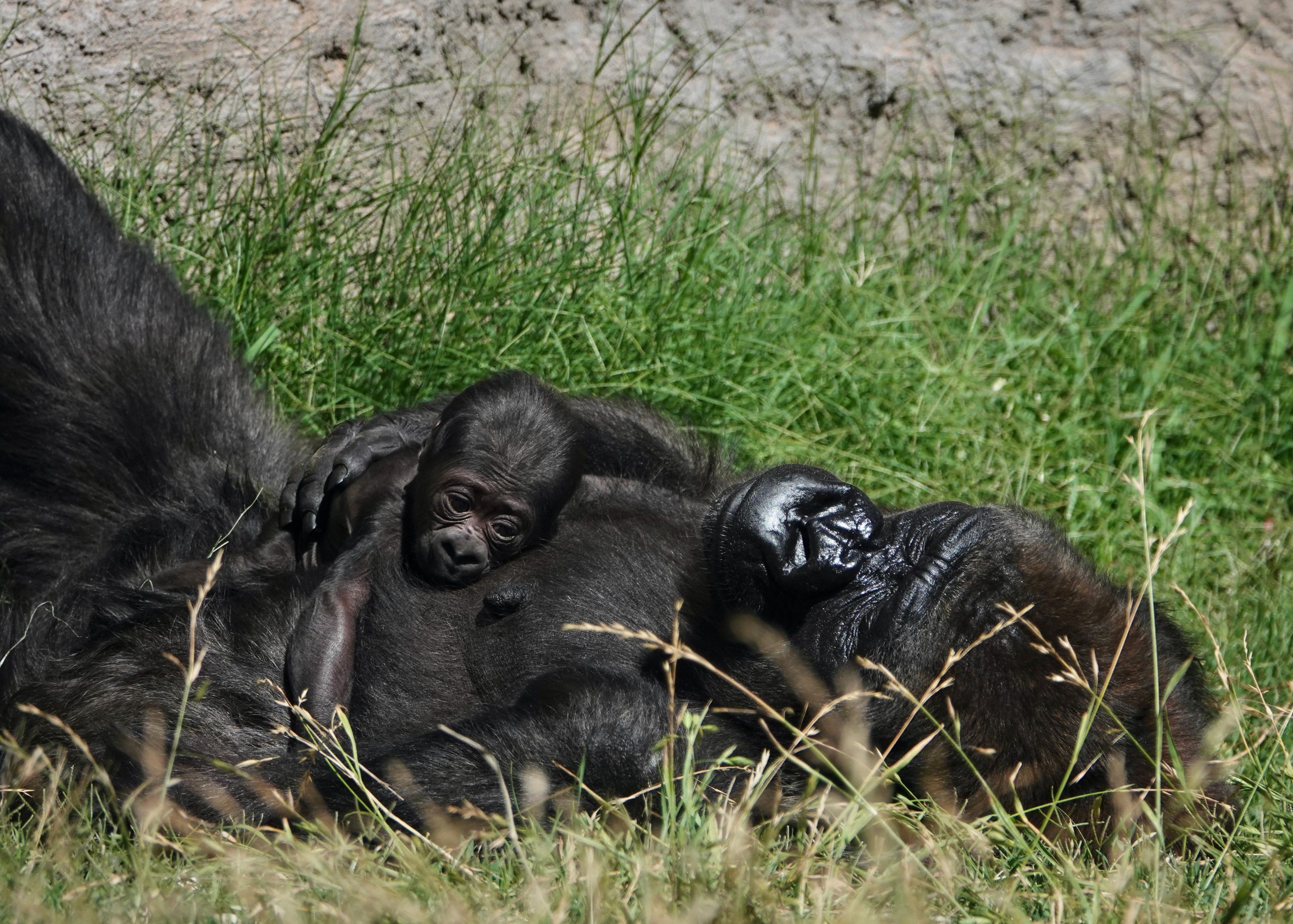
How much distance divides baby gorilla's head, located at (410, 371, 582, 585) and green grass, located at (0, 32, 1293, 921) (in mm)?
688

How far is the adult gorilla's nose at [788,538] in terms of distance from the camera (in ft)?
7.41

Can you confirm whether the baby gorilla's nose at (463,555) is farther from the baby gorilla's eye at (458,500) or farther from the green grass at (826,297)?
the green grass at (826,297)

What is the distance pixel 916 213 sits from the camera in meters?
4.74

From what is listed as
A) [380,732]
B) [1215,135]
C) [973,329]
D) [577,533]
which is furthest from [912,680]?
[1215,135]

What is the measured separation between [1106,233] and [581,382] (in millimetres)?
2109

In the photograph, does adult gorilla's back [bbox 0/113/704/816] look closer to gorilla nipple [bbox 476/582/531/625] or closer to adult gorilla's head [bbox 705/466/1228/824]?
gorilla nipple [bbox 476/582/531/625]

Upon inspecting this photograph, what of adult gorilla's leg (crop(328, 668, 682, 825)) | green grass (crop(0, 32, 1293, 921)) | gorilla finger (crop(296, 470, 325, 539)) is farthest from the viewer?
green grass (crop(0, 32, 1293, 921))

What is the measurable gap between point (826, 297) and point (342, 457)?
1920 mm

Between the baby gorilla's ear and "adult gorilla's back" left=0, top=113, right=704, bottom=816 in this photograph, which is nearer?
"adult gorilla's back" left=0, top=113, right=704, bottom=816

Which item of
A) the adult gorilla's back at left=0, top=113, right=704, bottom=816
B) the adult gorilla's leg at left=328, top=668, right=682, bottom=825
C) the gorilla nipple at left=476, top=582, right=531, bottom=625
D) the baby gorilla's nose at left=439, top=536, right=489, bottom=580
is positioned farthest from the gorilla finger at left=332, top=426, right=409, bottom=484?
the adult gorilla's leg at left=328, top=668, right=682, bottom=825

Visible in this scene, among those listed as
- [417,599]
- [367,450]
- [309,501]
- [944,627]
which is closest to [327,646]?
[417,599]

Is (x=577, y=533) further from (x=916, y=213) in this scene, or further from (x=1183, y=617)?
(x=916, y=213)

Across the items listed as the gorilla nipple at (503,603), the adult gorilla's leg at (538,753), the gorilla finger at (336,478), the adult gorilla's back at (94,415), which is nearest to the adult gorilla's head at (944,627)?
the adult gorilla's leg at (538,753)

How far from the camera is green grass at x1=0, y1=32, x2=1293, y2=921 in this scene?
144 inches
